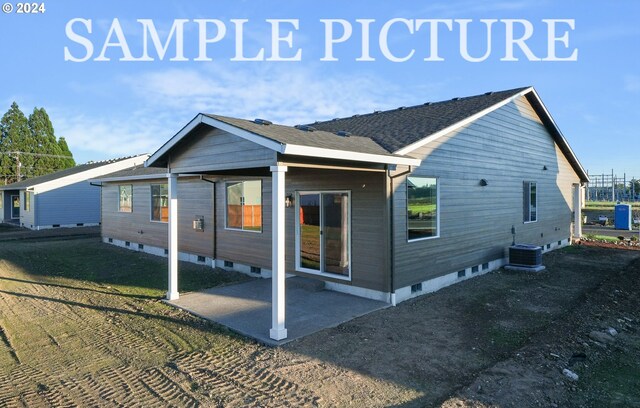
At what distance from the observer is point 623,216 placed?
22.0 meters

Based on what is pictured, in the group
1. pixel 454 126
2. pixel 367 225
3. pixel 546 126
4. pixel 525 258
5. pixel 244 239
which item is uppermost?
pixel 546 126

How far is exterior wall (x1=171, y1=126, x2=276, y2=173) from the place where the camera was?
5.72 metres

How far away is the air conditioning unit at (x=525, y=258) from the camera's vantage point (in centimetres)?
1011

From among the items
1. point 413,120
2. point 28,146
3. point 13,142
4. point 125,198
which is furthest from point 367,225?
point 13,142

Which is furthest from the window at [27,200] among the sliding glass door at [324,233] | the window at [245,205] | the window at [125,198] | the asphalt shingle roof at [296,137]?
the asphalt shingle roof at [296,137]

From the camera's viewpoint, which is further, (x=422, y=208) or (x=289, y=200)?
(x=289, y=200)

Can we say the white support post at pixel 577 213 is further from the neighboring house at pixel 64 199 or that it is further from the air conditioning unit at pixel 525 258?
the neighboring house at pixel 64 199

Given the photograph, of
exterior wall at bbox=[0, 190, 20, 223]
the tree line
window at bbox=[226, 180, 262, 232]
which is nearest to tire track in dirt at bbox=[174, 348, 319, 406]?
window at bbox=[226, 180, 262, 232]

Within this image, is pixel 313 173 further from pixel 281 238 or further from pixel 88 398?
pixel 88 398

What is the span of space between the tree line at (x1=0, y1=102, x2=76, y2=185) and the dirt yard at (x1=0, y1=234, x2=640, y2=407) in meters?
44.3

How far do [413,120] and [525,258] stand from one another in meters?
4.70

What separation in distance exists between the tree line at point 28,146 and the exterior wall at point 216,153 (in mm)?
44173

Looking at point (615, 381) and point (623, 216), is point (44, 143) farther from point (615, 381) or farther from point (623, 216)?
point (623, 216)

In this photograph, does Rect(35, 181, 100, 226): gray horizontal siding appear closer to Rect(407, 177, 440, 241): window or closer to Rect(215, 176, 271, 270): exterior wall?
Rect(215, 176, 271, 270): exterior wall
